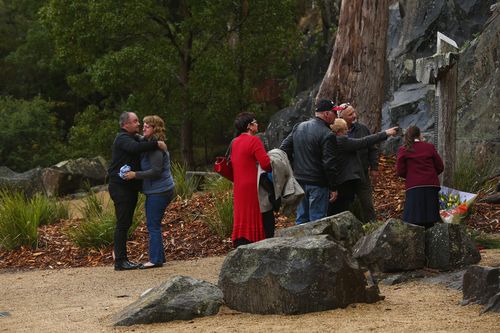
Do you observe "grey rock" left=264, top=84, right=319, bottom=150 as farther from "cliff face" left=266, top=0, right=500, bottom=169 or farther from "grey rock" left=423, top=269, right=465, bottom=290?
"grey rock" left=423, top=269, right=465, bottom=290

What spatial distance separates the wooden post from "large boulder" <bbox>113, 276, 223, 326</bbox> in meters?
5.37

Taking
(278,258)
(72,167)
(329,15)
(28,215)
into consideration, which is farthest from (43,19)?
(278,258)

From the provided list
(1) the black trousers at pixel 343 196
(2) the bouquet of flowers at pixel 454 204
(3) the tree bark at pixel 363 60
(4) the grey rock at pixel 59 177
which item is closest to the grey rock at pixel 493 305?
(1) the black trousers at pixel 343 196

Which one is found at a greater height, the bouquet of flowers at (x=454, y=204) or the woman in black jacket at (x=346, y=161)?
the woman in black jacket at (x=346, y=161)

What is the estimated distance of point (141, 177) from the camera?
10.1 meters

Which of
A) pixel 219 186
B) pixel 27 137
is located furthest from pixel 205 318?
pixel 27 137

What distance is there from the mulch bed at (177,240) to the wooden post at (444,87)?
3.12ft

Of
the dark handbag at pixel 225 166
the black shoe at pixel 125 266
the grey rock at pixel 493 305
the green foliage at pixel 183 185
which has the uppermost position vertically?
the dark handbag at pixel 225 166

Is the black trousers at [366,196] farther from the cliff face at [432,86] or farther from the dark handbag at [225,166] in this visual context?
the cliff face at [432,86]

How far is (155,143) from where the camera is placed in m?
10.1

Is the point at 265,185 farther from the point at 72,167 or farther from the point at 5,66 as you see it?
the point at 5,66

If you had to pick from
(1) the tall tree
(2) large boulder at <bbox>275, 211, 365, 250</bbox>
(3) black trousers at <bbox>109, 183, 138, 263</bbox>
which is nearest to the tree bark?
(3) black trousers at <bbox>109, 183, 138, 263</bbox>

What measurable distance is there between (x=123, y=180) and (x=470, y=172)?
210 inches

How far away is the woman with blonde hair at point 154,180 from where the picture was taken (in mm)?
10109
